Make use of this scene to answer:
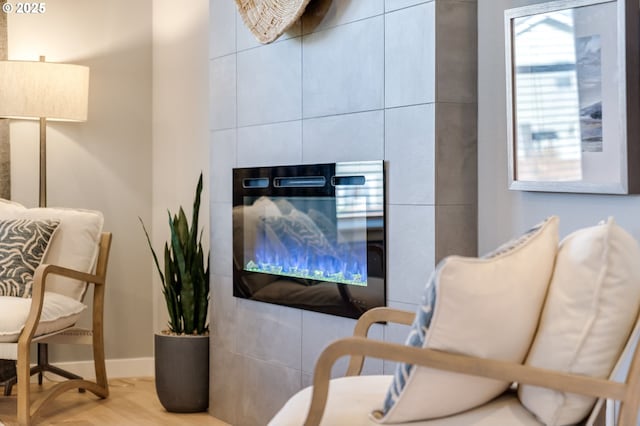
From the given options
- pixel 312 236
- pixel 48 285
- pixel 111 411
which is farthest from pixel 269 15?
pixel 111 411

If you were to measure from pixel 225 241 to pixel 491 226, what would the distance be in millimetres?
1499

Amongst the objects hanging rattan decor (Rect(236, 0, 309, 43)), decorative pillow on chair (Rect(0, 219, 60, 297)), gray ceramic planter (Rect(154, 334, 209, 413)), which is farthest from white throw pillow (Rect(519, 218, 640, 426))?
decorative pillow on chair (Rect(0, 219, 60, 297))

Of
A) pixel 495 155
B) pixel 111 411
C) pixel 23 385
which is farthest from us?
pixel 111 411

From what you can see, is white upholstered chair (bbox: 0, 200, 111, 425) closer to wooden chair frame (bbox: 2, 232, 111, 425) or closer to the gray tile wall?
wooden chair frame (bbox: 2, 232, 111, 425)

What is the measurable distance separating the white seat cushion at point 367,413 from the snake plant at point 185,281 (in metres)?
2.08

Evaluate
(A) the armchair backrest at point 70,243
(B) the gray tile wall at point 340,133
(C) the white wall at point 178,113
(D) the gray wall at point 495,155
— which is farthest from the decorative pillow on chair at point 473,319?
(C) the white wall at point 178,113

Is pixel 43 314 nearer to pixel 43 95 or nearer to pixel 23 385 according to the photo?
pixel 23 385

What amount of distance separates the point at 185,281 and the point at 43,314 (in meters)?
0.63

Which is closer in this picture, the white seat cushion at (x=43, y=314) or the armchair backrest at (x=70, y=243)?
the white seat cushion at (x=43, y=314)

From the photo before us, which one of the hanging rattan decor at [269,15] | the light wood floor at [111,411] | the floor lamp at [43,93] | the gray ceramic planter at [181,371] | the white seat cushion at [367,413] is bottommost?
the light wood floor at [111,411]

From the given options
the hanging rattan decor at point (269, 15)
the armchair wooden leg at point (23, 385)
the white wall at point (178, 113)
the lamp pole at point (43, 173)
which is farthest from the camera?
the white wall at point (178, 113)

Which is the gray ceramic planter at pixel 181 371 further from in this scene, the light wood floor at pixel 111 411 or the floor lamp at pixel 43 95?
the floor lamp at pixel 43 95

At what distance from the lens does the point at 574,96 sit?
2.55 meters

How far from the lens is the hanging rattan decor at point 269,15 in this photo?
11.3ft
